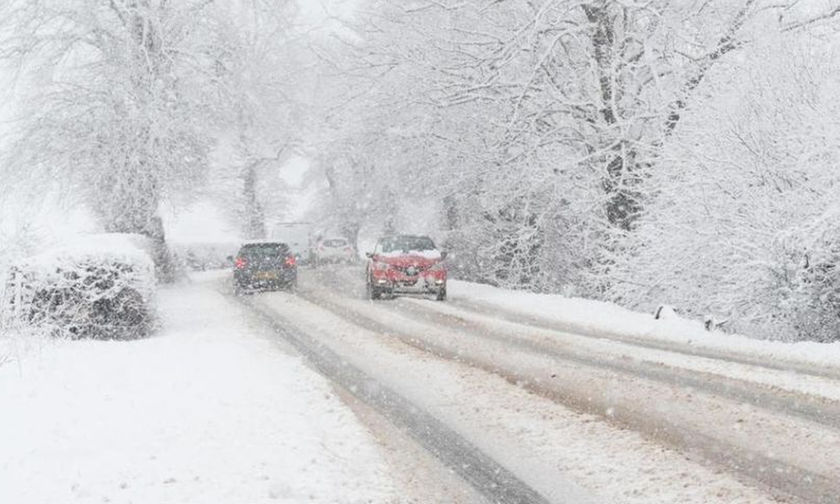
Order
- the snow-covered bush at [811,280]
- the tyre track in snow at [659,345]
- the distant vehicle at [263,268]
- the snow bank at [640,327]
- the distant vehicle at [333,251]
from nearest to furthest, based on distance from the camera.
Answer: the tyre track in snow at [659,345]
the snow bank at [640,327]
the snow-covered bush at [811,280]
the distant vehicle at [263,268]
the distant vehicle at [333,251]

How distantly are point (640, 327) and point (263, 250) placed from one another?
46.9ft

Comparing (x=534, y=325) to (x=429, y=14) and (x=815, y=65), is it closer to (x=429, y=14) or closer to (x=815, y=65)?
(x=815, y=65)

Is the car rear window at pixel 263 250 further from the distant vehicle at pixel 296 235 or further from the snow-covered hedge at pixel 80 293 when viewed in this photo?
the distant vehicle at pixel 296 235

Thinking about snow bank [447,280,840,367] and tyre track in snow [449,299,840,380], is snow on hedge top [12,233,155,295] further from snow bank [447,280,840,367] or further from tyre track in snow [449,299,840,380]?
snow bank [447,280,840,367]

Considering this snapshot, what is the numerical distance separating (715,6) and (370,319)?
35.7 ft

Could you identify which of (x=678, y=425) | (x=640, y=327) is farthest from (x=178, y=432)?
(x=640, y=327)

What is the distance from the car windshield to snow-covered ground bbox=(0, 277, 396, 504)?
34.6ft

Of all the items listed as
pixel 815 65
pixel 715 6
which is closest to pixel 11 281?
pixel 815 65

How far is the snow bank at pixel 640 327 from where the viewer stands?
10578 mm

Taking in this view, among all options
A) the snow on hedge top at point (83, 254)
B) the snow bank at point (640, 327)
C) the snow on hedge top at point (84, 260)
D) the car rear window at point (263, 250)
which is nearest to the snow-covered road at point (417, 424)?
the snow bank at point (640, 327)

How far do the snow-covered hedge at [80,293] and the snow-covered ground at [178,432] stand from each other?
4.34 feet

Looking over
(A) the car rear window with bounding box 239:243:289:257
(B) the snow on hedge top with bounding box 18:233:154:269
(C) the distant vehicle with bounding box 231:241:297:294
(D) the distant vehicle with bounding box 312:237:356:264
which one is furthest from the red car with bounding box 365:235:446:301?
(D) the distant vehicle with bounding box 312:237:356:264

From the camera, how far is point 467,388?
8.82 m

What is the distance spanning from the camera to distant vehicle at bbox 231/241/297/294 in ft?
81.3
